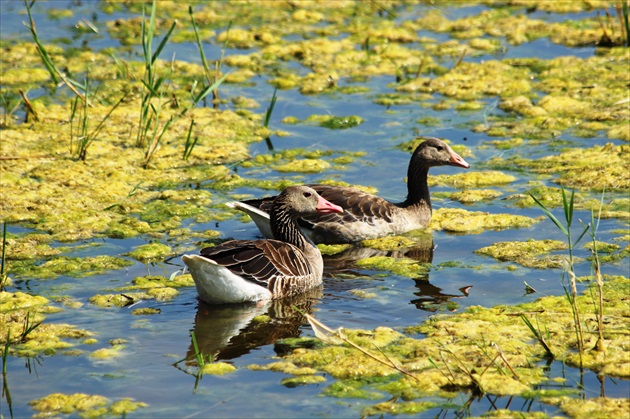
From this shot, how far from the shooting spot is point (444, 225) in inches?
451

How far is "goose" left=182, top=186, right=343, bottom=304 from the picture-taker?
28.8ft

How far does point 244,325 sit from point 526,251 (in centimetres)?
333

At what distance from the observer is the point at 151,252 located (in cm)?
1014

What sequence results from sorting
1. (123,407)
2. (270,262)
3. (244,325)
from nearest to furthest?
(123,407) → (244,325) → (270,262)

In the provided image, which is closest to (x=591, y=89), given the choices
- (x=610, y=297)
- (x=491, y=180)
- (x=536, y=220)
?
(x=491, y=180)

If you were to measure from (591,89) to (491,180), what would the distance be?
143 inches

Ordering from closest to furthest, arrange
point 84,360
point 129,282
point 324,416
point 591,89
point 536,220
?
point 324,416, point 84,360, point 129,282, point 536,220, point 591,89

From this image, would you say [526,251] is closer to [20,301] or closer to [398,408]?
[398,408]

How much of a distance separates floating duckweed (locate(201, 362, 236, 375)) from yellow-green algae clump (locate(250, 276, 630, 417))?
282 mm

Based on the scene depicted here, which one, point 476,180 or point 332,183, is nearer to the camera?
point 332,183

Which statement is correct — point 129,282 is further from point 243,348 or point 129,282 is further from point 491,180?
point 491,180

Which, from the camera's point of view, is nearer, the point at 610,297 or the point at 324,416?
the point at 324,416

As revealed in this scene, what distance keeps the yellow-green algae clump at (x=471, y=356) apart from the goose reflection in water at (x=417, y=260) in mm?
460

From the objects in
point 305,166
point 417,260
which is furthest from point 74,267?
point 305,166
